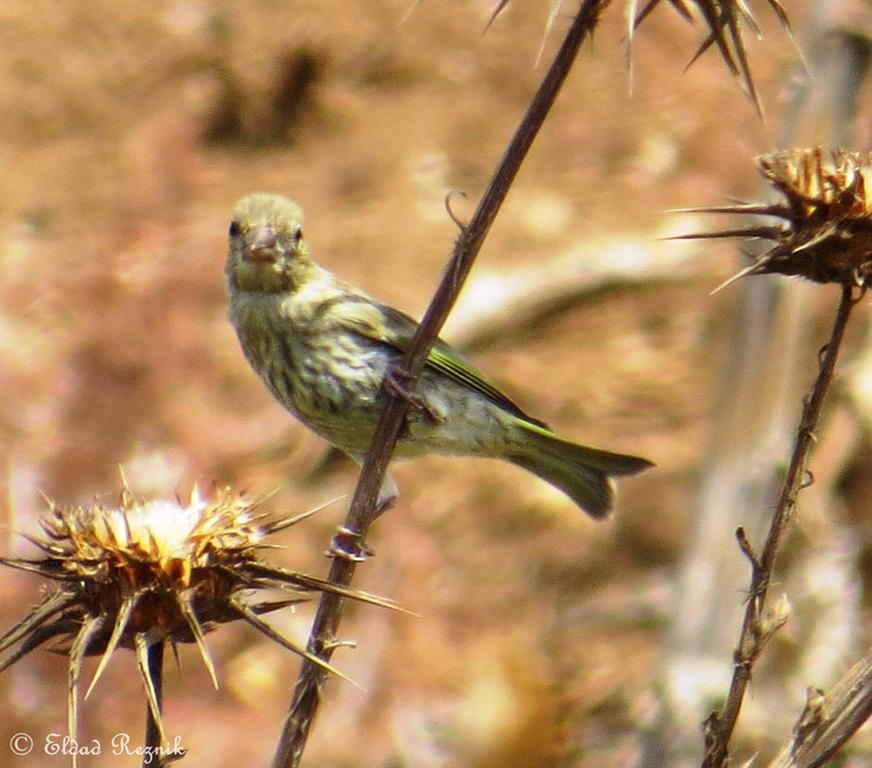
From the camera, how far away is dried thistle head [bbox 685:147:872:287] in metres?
2.84

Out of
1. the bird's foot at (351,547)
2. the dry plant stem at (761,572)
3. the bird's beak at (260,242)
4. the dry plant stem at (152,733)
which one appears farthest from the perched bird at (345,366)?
the dry plant stem at (152,733)

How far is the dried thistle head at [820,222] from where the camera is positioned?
2.84 metres

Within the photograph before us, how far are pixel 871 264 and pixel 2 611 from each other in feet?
19.2

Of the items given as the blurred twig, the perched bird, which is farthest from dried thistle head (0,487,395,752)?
the perched bird

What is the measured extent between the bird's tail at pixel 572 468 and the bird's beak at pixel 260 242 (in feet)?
3.58

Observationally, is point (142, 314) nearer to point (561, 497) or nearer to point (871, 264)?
point (561, 497)

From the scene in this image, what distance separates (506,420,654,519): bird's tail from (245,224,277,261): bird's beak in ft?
3.58

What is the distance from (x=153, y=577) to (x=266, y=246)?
2335 mm

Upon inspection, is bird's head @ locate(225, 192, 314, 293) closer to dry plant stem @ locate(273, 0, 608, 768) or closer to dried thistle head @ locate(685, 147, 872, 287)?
dry plant stem @ locate(273, 0, 608, 768)

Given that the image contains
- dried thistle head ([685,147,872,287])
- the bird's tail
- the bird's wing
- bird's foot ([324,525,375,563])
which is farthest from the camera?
the bird's tail

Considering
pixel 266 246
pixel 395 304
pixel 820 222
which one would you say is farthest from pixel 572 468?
pixel 395 304

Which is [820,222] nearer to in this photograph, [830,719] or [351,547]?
[830,719]

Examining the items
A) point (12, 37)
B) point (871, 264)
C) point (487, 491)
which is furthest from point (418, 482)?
point (871, 264)

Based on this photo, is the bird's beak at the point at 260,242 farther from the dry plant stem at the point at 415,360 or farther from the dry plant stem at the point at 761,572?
the dry plant stem at the point at 761,572
